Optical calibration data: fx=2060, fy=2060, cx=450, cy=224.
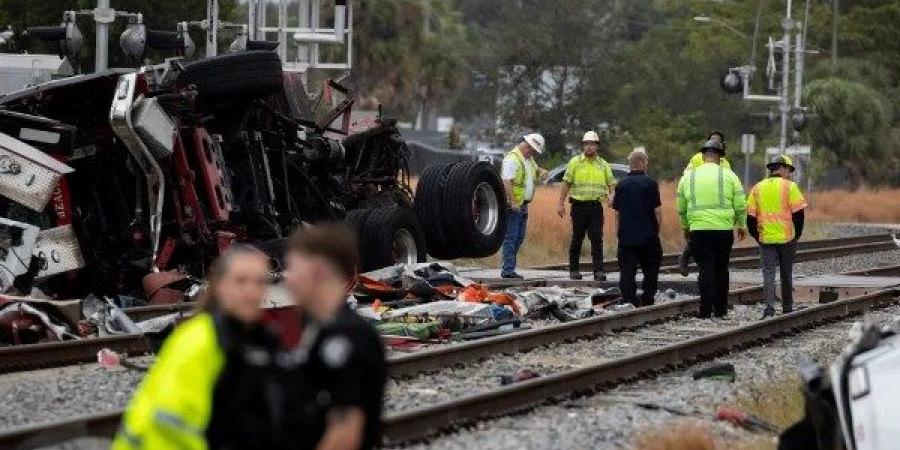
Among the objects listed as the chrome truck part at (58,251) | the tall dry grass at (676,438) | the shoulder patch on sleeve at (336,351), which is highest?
the shoulder patch on sleeve at (336,351)

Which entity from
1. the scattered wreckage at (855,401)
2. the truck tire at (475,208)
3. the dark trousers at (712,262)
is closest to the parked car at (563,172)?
the truck tire at (475,208)

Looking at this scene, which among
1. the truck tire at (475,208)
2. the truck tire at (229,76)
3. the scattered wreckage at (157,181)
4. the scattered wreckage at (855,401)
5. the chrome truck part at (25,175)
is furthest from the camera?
the truck tire at (475,208)

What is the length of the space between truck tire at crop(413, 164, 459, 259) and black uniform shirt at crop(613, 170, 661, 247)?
3.26 metres

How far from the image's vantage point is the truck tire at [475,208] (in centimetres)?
2277

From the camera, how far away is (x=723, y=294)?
2014 centimetres

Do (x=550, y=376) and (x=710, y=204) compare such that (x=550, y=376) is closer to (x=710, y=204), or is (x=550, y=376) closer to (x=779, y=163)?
(x=710, y=204)

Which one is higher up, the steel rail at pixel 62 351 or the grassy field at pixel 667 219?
the steel rail at pixel 62 351

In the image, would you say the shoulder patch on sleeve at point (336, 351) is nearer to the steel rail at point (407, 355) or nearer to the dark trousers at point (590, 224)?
the steel rail at point (407, 355)

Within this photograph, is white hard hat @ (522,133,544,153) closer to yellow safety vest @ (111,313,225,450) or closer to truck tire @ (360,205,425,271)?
truck tire @ (360,205,425,271)

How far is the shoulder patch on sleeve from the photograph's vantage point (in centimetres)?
586

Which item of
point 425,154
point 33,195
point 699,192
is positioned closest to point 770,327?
point 699,192

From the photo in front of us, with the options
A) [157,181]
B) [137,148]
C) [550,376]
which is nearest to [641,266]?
[157,181]

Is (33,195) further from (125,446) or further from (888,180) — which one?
(888,180)

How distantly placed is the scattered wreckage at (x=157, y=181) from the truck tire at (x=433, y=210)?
0.85 m
